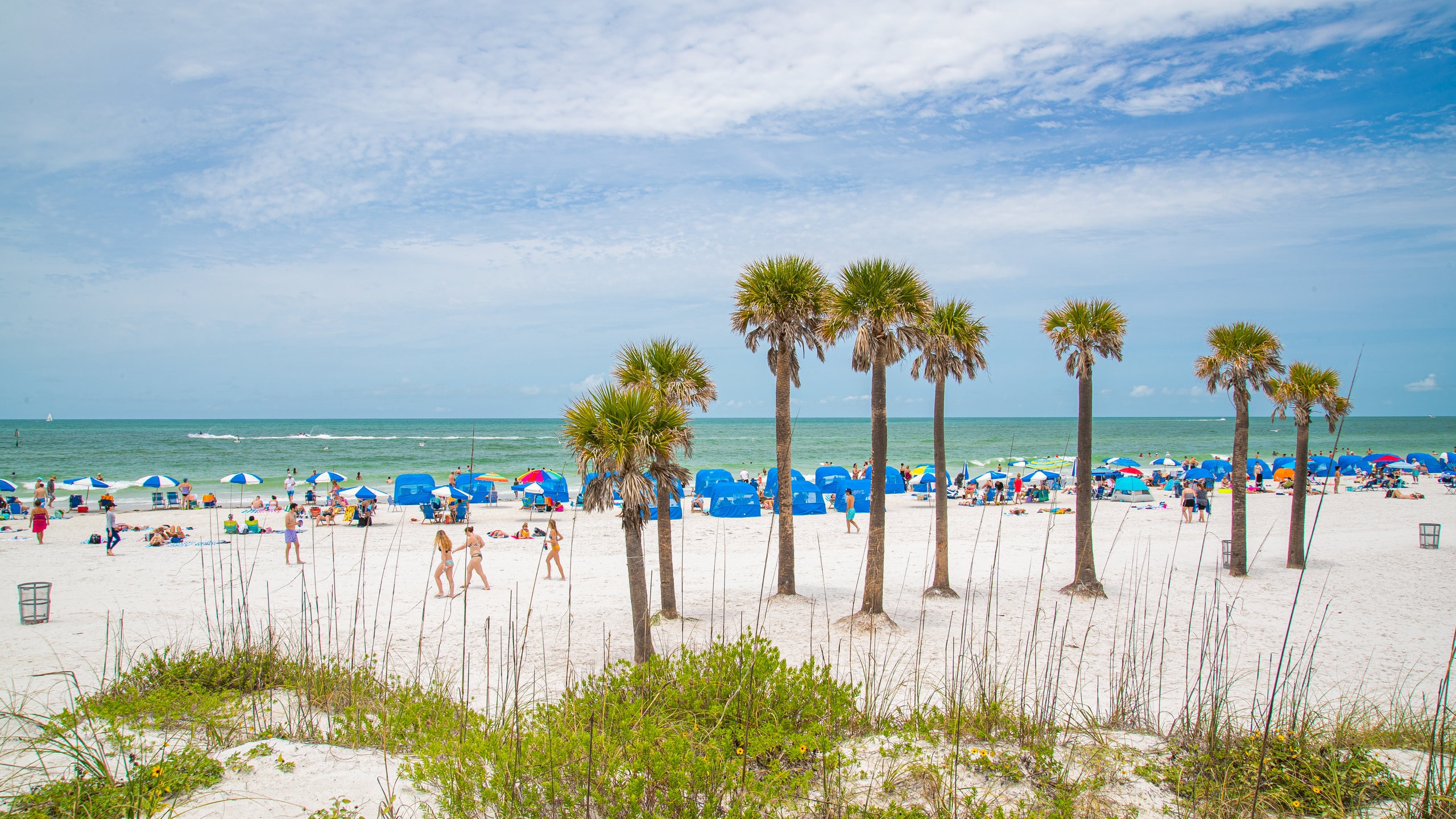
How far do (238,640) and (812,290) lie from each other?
1121 centimetres

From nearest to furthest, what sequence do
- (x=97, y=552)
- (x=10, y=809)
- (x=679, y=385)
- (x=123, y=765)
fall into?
(x=10, y=809)
(x=123, y=765)
(x=679, y=385)
(x=97, y=552)

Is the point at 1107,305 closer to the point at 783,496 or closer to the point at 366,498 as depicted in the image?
the point at 783,496

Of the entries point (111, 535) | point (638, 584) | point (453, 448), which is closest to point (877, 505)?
point (638, 584)

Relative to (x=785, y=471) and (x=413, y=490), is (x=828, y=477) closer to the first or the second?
(x=413, y=490)

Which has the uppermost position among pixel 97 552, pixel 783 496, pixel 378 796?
pixel 783 496

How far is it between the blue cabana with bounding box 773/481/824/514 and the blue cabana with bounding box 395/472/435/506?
16268mm

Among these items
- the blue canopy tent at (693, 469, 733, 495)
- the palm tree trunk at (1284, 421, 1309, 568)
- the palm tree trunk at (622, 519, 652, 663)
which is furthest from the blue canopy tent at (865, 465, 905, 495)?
A: the palm tree trunk at (622, 519, 652, 663)

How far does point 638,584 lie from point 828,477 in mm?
27026

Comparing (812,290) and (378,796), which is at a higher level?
(812,290)

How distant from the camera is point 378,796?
5.56m

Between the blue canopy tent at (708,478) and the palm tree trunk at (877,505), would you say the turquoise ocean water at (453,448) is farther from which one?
the palm tree trunk at (877,505)

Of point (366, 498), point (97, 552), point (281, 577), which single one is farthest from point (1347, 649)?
point (366, 498)

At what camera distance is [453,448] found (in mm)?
89500

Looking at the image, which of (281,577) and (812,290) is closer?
(812,290)
